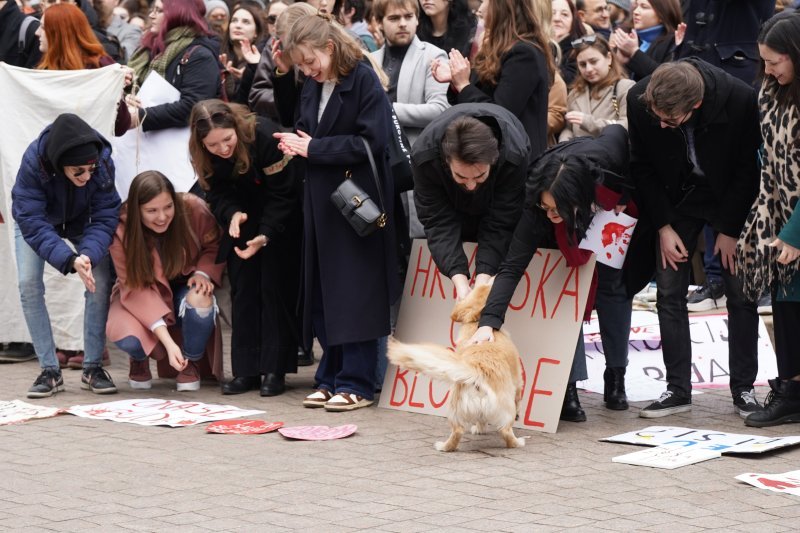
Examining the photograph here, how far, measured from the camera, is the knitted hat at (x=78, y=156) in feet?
23.9

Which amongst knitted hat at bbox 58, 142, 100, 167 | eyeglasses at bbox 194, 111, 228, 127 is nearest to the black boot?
eyeglasses at bbox 194, 111, 228, 127

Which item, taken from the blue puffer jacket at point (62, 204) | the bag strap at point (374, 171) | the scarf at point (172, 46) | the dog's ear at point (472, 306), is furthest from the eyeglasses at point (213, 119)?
the dog's ear at point (472, 306)

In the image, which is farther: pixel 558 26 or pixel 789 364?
pixel 558 26

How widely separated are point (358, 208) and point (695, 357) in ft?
8.00

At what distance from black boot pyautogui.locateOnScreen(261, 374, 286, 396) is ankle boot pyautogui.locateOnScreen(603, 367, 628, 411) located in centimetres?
193

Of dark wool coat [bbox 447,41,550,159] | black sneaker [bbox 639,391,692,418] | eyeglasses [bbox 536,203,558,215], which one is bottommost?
black sneaker [bbox 639,391,692,418]

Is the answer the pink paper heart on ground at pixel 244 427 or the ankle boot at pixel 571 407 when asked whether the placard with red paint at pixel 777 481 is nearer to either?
the ankle boot at pixel 571 407

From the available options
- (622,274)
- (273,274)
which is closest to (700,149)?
(622,274)

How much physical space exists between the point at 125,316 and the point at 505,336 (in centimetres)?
261

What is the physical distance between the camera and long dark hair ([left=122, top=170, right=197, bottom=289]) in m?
7.50

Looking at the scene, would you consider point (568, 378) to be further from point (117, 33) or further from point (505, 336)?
point (117, 33)

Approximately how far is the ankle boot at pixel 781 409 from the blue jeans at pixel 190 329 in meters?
3.20

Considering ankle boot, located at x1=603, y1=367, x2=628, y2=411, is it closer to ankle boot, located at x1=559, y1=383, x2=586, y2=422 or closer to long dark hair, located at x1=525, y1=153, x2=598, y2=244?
ankle boot, located at x1=559, y1=383, x2=586, y2=422

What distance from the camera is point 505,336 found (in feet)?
19.9
